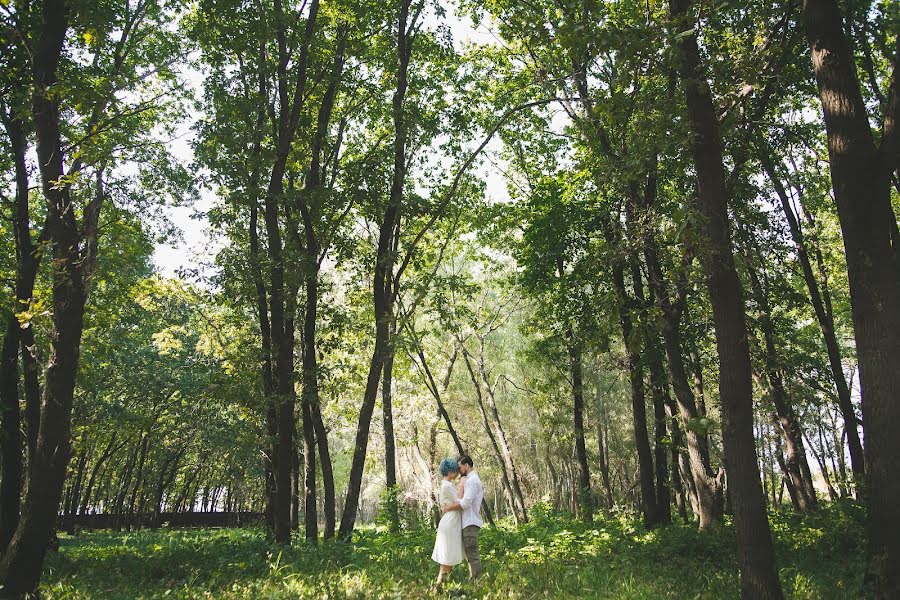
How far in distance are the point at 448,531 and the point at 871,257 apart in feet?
20.8

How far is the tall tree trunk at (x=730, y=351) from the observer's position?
6516mm

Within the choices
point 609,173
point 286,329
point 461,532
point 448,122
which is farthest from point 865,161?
point 286,329

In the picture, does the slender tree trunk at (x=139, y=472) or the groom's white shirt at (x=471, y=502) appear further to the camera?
the slender tree trunk at (x=139, y=472)

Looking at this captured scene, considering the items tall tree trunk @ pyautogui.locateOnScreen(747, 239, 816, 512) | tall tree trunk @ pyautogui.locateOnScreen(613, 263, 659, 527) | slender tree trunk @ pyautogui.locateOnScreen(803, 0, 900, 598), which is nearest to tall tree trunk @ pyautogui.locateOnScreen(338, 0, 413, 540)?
tall tree trunk @ pyautogui.locateOnScreen(613, 263, 659, 527)

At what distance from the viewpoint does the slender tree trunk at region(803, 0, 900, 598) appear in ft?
19.5

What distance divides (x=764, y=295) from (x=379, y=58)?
1157 centimetres

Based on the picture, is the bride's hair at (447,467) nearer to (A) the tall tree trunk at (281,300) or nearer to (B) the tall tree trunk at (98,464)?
(A) the tall tree trunk at (281,300)

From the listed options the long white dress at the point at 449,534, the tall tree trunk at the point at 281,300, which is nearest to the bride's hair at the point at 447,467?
the long white dress at the point at 449,534

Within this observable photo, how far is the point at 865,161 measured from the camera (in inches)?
251

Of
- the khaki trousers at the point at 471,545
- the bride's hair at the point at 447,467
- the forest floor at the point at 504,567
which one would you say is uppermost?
the bride's hair at the point at 447,467

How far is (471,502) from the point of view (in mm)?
9109

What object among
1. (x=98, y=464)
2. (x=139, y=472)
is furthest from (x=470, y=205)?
(x=98, y=464)

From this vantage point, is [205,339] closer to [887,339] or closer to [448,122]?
[448,122]

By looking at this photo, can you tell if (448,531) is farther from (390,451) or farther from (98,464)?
(98,464)
